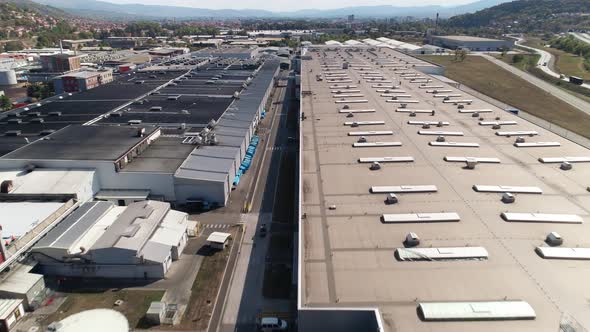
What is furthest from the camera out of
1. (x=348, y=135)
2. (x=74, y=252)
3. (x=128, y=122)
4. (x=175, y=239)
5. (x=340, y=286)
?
(x=128, y=122)

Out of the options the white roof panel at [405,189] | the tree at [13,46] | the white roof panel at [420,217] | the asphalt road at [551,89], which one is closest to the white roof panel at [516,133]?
the white roof panel at [405,189]

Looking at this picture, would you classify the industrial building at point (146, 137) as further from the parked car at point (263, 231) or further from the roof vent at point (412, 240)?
the roof vent at point (412, 240)

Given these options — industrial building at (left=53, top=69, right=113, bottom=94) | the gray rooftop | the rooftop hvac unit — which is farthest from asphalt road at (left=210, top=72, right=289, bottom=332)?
industrial building at (left=53, top=69, right=113, bottom=94)

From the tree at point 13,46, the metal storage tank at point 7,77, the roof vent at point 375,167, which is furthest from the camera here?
the tree at point 13,46

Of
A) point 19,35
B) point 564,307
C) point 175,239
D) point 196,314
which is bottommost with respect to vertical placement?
point 196,314

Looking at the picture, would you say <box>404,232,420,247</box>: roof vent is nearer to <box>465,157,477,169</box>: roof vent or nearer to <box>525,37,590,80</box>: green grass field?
<box>465,157,477,169</box>: roof vent

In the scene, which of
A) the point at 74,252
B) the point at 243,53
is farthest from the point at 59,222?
the point at 243,53

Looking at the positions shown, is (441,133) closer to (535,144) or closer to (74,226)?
(535,144)

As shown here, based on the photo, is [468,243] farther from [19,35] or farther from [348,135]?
[19,35]
